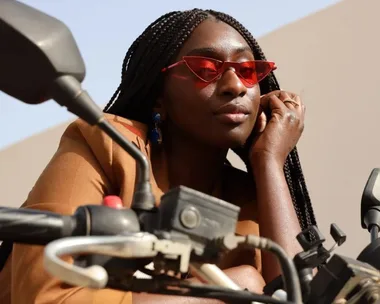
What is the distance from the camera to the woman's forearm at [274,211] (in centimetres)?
182

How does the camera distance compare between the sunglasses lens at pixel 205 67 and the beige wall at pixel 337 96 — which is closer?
the sunglasses lens at pixel 205 67

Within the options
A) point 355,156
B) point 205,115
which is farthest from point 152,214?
point 355,156

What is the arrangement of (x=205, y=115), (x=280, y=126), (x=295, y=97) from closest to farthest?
(x=205, y=115) < (x=280, y=126) < (x=295, y=97)

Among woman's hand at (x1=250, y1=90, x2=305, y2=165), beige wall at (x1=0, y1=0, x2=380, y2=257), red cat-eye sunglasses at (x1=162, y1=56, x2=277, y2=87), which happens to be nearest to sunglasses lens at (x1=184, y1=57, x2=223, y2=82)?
red cat-eye sunglasses at (x1=162, y1=56, x2=277, y2=87)

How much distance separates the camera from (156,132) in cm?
200

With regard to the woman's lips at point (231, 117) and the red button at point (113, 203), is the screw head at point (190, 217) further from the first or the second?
the woman's lips at point (231, 117)

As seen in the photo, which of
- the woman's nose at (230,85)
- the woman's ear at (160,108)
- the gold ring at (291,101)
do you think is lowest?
the woman's ear at (160,108)

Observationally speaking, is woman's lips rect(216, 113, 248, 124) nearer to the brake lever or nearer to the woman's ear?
the woman's ear

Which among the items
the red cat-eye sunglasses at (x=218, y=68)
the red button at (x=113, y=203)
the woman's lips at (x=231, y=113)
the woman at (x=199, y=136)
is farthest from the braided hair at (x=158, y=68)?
the red button at (x=113, y=203)

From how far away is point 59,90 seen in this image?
0.91 m

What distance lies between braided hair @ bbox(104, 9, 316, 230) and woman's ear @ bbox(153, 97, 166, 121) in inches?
0.6

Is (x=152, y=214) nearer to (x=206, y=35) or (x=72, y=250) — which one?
(x=72, y=250)

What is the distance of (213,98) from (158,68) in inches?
8.4

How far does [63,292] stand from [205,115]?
0.62 meters
